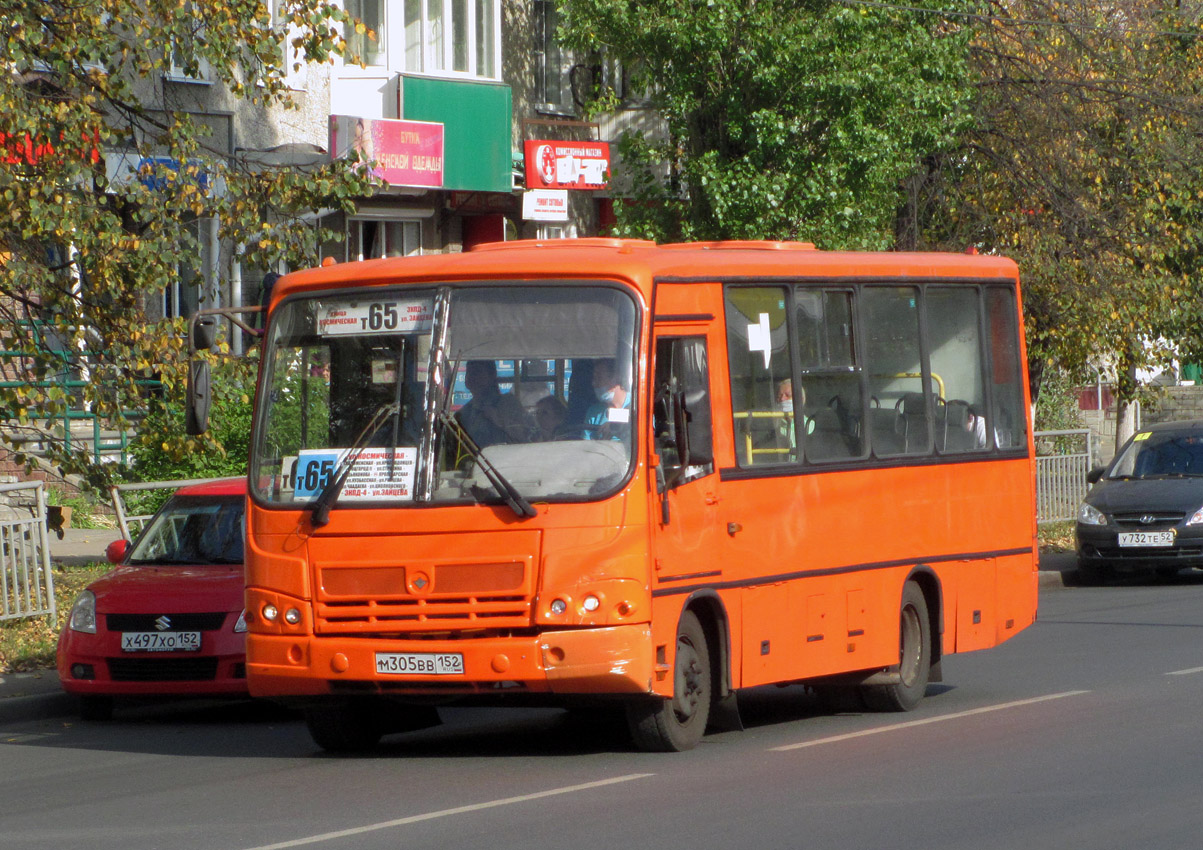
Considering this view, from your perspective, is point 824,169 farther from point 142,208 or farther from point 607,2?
point 142,208

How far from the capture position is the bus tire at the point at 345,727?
10.3m

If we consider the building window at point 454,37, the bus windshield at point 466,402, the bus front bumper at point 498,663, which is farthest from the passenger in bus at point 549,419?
the building window at point 454,37

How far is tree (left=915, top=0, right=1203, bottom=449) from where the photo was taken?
2419 cm

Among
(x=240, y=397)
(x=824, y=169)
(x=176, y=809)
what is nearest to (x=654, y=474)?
(x=176, y=809)

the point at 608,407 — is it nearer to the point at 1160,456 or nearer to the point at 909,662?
the point at 909,662

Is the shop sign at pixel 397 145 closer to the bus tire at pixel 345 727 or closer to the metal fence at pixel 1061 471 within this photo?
the metal fence at pixel 1061 471

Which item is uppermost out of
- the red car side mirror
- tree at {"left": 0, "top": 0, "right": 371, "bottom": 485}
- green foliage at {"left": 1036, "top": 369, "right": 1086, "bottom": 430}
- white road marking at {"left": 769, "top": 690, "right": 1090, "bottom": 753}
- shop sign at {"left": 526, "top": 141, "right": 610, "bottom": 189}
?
shop sign at {"left": 526, "top": 141, "right": 610, "bottom": 189}

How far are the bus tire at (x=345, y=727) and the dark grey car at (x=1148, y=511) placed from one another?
480 inches

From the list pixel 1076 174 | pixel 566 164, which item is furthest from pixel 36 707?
pixel 1076 174

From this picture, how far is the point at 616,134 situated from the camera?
2908cm

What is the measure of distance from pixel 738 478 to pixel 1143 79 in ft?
54.5

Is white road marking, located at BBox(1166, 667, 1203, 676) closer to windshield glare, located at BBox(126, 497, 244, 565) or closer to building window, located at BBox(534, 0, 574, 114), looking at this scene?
windshield glare, located at BBox(126, 497, 244, 565)

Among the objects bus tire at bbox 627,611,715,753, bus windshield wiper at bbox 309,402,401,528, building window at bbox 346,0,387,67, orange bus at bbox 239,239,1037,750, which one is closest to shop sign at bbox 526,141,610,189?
building window at bbox 346,0,387,67

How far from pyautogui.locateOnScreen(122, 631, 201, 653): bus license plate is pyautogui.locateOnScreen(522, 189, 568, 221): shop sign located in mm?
12825
